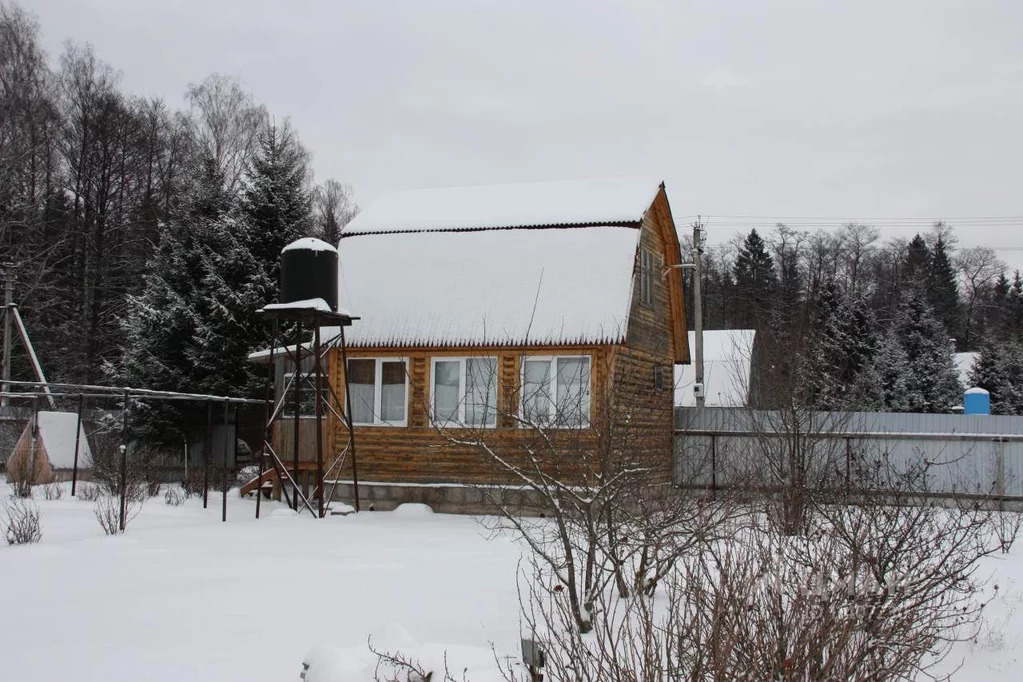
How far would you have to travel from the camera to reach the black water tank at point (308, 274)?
17188 millimetres

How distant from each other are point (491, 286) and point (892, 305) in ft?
145

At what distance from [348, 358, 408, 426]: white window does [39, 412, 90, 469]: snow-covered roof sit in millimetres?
8769

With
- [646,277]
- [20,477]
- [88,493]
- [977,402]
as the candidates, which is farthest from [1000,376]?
[20,477]

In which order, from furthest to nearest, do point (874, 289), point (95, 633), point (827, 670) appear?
point (874, 289) → point (95, 633) → point (827, 670)

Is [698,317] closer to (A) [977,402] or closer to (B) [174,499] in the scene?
(A) [977,402]

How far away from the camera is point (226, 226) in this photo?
28.1 metres

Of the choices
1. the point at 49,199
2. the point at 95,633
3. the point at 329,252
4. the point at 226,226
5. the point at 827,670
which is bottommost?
the point at 95,633

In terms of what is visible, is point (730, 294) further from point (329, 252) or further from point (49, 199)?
point (329, 252)

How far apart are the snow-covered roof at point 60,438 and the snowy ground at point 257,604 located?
954 cm

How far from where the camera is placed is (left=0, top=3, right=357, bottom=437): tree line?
27.5 metres

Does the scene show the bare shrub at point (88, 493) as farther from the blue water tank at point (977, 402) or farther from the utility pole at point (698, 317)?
the blue water tank at point (977, 402)

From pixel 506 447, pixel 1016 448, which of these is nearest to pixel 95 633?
pixel 506 447

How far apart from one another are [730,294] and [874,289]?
880 cm

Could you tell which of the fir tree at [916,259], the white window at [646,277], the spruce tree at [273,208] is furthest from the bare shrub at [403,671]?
the fir tree at [916,259]
